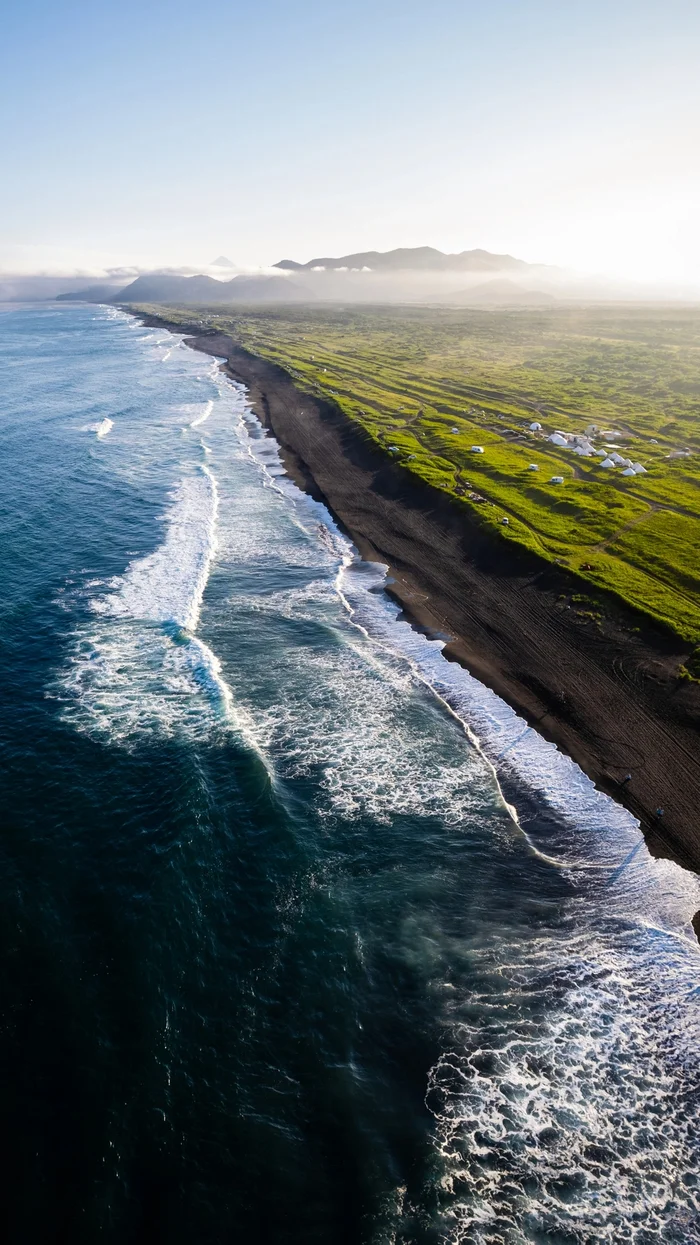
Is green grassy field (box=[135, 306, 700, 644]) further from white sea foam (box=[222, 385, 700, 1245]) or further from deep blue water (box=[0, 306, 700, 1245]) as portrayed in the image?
deep blue water (box=[0, 306, 700, 1245])

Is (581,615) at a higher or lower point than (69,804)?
higher

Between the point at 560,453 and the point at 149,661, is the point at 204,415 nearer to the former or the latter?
the point at 560,453

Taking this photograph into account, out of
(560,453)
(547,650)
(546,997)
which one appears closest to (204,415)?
(560,453)

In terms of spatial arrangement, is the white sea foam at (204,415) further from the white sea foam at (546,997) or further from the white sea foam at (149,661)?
the white sea foam at (546,997)

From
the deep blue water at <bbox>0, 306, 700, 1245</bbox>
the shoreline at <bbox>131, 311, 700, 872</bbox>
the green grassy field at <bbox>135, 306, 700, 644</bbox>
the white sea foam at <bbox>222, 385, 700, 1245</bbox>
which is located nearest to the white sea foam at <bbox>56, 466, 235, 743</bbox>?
the deep blue water at <bbox>0, 306, 700, 1245</bbox>

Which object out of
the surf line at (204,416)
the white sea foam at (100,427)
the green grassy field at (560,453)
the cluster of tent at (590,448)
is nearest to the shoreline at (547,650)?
the green grassy field at (560,453)

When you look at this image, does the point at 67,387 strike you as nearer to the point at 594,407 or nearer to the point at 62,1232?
the point at 594,407

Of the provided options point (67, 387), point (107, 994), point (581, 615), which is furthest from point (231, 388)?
point (107, 994)
